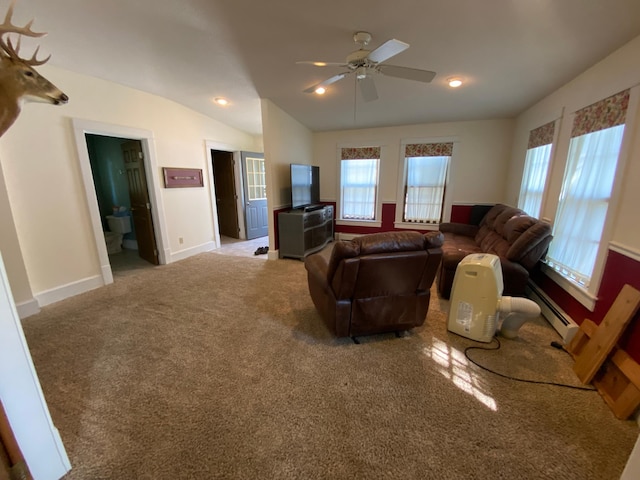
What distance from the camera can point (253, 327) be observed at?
2.38 meters

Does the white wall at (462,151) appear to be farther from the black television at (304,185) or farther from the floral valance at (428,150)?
the black television at (304,185)

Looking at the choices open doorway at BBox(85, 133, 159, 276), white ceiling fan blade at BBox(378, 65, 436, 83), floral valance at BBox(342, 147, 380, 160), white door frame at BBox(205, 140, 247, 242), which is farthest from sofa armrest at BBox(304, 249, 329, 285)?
floral valance at BBox(342, 147, 380, 160)

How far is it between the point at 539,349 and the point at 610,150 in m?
1.72

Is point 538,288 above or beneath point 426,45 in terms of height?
beneath

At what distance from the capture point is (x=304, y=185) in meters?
4.63

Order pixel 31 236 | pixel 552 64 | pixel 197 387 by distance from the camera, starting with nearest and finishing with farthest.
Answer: pixel 197 387 → pixel 552 64 → pixel 31 236

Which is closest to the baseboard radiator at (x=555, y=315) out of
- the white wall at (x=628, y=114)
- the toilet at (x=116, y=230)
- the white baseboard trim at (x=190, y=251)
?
the white wall at (x=628, y=114)

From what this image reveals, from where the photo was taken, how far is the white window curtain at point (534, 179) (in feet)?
10.3

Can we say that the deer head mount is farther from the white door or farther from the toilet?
the toilet

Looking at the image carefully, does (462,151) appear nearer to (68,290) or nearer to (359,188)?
(359,188)

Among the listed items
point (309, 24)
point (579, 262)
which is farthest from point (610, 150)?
point (309, 24)

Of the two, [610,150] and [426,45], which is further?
[426,45]

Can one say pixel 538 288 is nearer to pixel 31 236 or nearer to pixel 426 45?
pixel 426 45

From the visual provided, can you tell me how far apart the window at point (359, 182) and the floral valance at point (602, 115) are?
3.05 m
